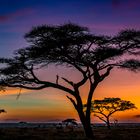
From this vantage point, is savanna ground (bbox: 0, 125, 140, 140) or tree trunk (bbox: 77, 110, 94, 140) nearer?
savanna ground (bbox: 0, 125, 140, 140)

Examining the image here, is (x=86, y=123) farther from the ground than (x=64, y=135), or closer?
closer

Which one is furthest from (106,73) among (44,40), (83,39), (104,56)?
(44,40)

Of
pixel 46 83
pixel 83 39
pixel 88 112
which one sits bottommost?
pixel 88 112

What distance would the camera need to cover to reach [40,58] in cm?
2923

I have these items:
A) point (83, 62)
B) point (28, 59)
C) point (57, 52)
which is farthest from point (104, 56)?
point (28, 59)

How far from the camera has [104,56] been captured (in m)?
28.6

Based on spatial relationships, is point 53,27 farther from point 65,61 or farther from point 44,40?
point 65,61

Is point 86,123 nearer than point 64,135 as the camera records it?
Yes

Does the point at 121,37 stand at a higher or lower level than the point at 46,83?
higher

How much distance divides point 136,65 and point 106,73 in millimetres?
2552

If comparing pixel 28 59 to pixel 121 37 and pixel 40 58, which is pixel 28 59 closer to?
pixel 40 58

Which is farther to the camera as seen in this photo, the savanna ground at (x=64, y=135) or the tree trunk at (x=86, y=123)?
the tree trunk at (x=86, y=123)

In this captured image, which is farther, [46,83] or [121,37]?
[46,83]

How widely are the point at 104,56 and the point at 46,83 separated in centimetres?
519
